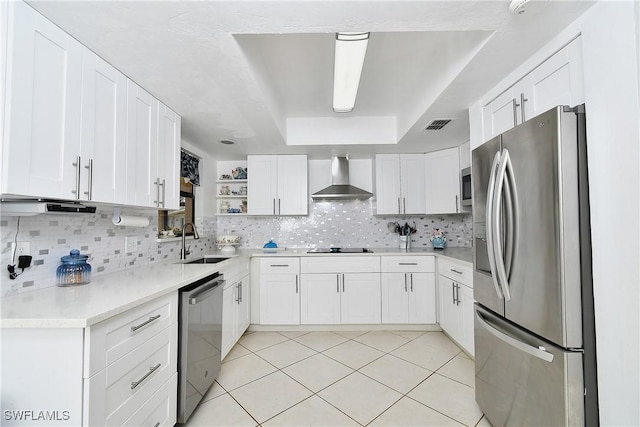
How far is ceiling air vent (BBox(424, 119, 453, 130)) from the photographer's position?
2.51 meters

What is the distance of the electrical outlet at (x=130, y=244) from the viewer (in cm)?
211

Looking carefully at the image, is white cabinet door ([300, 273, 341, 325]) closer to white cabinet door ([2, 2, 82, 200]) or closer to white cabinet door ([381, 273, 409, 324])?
white cabinet door ([381, 273, 409, 324])

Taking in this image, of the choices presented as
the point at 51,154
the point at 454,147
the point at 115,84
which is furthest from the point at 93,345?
→ the point at 454,147

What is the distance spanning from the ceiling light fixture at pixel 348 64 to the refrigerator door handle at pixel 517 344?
1745 millimetres

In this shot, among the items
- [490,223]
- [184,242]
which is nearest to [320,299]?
[184,242]

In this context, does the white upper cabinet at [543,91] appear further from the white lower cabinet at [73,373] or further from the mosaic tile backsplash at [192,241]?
the white lower cabinet at [73,373]

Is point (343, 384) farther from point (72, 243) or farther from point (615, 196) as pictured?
point (72, 243)

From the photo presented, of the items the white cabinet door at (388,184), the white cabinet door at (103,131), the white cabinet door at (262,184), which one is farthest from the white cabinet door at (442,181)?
the white cabinet door at (103,131)

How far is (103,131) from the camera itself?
150cm

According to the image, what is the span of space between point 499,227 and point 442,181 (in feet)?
6.88

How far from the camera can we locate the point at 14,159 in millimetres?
1068

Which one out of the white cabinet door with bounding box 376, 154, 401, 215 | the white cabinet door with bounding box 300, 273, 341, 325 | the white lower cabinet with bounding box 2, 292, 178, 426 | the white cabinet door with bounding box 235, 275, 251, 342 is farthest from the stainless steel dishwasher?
the white cabinet door with bounding box 376, 154, 401, 215

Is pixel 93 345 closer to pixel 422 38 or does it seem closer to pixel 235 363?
pixel 235 363

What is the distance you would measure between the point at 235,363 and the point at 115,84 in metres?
2.31
